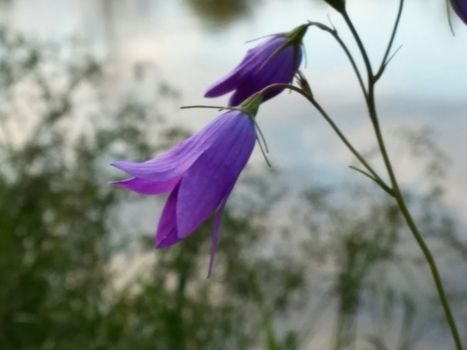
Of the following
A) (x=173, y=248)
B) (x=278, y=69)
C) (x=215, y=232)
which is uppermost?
(x=278, y=69)

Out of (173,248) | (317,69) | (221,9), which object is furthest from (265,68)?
(221,9)

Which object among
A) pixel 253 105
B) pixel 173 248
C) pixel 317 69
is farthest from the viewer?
pixel 317 69

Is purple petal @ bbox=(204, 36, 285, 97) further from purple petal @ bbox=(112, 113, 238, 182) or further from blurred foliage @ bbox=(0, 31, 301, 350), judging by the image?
blurred foliage @ bbox=(0, 31, 301, 350)

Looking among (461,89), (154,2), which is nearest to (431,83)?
(461,89)

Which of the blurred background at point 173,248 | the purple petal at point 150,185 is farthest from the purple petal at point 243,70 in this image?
the blurred background at point 173,248

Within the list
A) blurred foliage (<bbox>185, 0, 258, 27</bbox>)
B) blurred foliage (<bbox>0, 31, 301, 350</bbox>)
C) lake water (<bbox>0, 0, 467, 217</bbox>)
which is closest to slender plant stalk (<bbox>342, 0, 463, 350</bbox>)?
blurred foliage (<bbox>0, 31, 301, 350</bbox>)

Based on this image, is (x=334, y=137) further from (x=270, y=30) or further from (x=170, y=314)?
(x=170, y=314)

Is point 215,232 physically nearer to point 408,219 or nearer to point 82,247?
point 408,219
